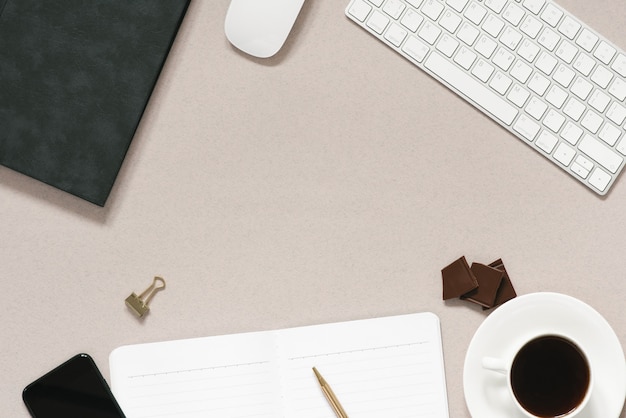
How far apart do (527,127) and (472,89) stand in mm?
78

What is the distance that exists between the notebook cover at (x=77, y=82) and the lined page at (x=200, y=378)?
19cm

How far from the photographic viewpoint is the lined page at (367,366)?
3.09 feet

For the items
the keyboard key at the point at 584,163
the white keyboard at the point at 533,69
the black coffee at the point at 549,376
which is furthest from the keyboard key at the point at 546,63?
the black coffee at the point at 549,376

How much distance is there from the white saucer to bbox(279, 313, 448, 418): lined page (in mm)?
46

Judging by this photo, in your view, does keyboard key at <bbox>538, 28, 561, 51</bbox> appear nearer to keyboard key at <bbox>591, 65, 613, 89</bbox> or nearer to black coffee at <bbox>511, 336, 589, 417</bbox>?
keyboard key at <bbox>591, 65, 613, 89</bbox>

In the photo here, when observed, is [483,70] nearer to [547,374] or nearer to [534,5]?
[534,5]

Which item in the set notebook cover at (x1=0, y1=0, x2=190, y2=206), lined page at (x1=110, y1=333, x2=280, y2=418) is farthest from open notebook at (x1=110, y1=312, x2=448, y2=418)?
notebook cover at (x1=0, y1=0, x2=190, y2=206)

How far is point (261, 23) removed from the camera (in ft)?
3.07

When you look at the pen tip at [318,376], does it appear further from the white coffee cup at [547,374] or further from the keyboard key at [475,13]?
the keyboard key at [475,13]

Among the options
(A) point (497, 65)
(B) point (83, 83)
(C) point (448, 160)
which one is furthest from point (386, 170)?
(B) point (83, 83)

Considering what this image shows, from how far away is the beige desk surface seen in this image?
3.11ft

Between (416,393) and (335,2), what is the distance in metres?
0.47

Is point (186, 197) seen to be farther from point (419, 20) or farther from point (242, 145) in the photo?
point (419, 20)

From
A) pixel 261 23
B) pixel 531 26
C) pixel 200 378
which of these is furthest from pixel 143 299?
pixel 531 26
